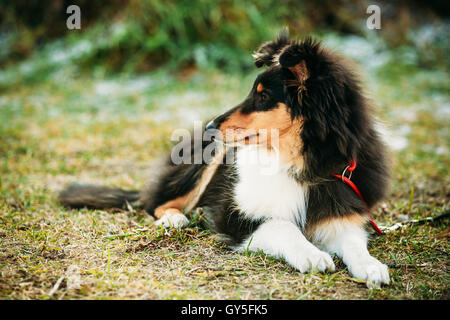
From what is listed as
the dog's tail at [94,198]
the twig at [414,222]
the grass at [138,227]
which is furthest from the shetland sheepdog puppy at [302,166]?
the dog's tail at [94,198]

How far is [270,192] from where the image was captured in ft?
8.21

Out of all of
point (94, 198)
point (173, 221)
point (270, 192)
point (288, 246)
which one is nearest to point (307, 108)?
point (270, 192)

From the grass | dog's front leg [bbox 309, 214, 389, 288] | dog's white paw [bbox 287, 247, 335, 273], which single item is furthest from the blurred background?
dog's white paw [bbox 287, 247, 335, 273]

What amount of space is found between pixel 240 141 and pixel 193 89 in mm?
6094

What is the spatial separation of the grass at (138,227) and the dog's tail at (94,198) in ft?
0.36

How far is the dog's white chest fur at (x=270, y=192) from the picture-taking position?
2.46 meters

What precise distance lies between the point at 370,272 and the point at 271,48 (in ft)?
5.40

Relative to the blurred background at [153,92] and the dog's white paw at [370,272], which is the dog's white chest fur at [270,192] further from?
the blurred background at [153,92]

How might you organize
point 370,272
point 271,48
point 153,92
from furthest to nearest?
point 153,92, point 271,48, point 370,272

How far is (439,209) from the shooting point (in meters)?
3.27

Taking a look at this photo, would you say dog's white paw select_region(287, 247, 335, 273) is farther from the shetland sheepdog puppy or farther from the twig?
the twig

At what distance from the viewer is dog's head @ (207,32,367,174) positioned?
222 cm

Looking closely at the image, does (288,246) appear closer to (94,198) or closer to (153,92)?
(94,198)
